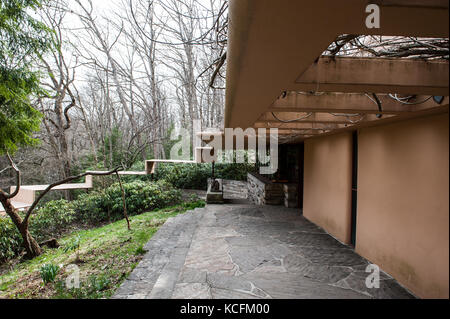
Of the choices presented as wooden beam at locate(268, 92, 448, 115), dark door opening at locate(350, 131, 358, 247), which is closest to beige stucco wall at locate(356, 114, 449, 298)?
wooden beam at locate(268, 92, 448, 115)

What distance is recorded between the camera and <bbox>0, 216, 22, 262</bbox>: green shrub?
5453mm

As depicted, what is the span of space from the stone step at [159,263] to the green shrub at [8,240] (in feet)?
12.4

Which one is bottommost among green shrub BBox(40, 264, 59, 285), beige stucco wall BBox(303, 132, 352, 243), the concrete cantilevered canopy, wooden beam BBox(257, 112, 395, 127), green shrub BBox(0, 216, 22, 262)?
green shrub BBox(0, 216, 22, 262)

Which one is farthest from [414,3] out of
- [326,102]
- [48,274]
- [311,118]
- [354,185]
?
[48,274]

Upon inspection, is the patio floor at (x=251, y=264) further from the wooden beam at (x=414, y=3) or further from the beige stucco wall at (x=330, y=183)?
the wooden beam at (x=414, y=3)

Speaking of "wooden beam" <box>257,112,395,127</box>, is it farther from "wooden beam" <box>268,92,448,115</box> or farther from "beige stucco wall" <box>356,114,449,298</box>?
"beige stucco wall" <box>356,114,449,298</box>

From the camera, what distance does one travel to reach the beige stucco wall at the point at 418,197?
594 millimetres

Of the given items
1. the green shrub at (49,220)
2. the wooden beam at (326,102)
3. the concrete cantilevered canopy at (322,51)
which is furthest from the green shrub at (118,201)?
the concrete cantilevered canopy at (322,51)

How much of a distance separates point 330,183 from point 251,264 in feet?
7.95

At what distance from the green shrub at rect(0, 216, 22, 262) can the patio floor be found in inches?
150

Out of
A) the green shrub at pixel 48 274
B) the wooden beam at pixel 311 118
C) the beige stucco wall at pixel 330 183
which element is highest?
the wooden beam at pixel 311 118

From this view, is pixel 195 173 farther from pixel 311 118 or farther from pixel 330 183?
pixel 311 118

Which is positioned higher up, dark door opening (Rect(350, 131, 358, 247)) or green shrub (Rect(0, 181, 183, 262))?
dark door opening (Rect(350, 131, 358, 247))
